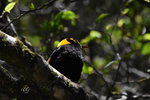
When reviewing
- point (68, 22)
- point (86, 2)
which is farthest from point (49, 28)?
point (86, 2)

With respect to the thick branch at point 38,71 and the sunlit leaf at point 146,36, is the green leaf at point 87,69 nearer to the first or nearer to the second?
the thick branch at point 38,71

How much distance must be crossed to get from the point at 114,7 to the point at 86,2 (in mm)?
873

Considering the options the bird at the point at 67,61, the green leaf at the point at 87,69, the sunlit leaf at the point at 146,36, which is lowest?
the bird at the point at 67,61

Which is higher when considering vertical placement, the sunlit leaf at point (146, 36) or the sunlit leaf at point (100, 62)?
the sunlit leaf at point (100, 62)

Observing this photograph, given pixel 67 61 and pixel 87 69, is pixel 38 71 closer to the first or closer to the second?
pixel 67 61

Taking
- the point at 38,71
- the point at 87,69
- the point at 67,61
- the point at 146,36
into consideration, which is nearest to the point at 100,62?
the point at 146,36

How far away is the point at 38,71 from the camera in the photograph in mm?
1771

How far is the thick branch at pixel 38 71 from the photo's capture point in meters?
1.67

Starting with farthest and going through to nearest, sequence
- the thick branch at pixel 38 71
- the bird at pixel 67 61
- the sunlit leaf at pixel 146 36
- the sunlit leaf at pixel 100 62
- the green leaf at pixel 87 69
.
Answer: the sunlit leaf at pixel 100 62 → the sunlit leaf at pixel 146 36 → the green leaf at pixel 87 69 → the bird at pixel 67 61 → the thick branch at pixel 38 71

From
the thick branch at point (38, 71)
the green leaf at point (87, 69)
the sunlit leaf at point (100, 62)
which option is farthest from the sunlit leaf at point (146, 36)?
the sunlit leaf at point (100, 62)

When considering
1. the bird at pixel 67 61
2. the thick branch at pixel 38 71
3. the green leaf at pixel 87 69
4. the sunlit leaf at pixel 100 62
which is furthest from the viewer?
the sunlit leaf at pixel 100 62

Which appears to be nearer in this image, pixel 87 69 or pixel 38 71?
pixel 38 71

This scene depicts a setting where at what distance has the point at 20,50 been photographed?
1.70m

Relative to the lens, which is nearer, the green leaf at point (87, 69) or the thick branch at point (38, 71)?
the thick branch at point (38, 71)
